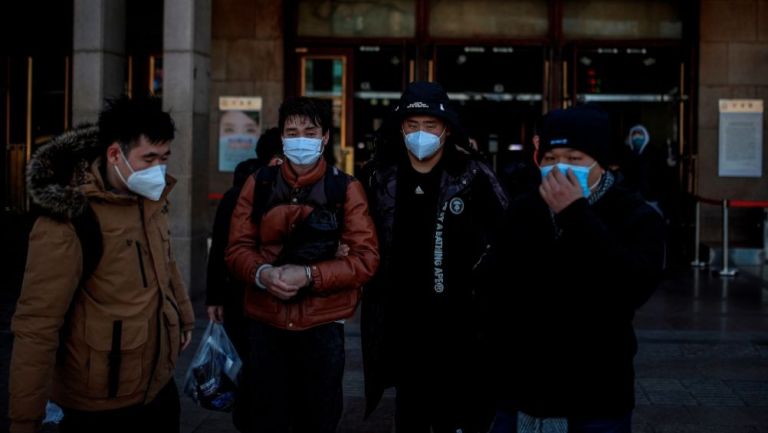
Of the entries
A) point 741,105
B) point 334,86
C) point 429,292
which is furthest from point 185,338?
point 741,105

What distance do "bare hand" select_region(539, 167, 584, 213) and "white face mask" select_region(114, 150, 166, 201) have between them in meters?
1.49

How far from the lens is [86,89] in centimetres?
952

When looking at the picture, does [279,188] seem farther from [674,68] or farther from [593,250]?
[674,68]

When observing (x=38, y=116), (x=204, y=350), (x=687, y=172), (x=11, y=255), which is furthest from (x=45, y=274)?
(x=38, y=116)

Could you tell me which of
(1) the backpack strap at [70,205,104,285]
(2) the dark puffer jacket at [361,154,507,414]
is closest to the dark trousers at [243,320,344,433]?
(2) the dark puffer jacket at [361,154,507,414]

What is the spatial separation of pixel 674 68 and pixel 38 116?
9907 millimetres

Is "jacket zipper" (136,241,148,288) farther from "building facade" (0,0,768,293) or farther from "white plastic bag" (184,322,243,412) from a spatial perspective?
"building facade" (0,0,768,293)

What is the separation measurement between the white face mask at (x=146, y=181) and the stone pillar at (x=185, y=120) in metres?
5.87

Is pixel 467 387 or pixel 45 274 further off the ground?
pixel 45 274

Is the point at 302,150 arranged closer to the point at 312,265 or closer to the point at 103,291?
the point at 312,265

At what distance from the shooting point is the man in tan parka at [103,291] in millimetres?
3184

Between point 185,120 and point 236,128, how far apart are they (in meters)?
3.54

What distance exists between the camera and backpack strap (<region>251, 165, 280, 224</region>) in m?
4.16

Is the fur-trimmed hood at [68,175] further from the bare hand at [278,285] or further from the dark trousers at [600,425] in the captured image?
the dark trousers at [600,425]
